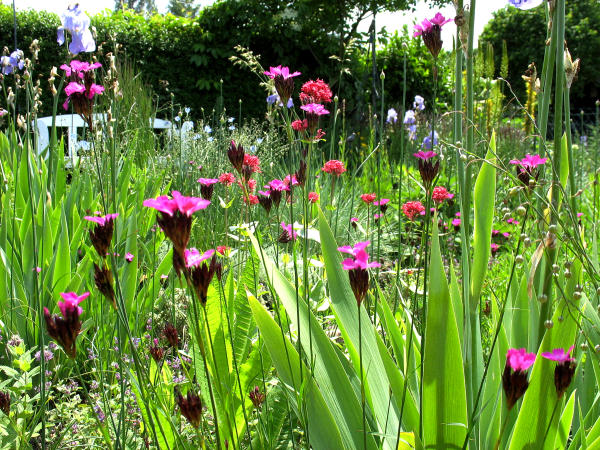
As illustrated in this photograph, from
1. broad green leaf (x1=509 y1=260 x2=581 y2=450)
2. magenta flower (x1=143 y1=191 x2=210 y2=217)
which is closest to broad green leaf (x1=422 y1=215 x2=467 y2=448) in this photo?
broad green leaf (x1=509 y1=260 x2=581 y2=450)

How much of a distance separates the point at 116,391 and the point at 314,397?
85 centimetres

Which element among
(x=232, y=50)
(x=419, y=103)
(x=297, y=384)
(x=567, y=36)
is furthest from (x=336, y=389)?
(x=567, y=36)

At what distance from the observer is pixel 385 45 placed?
911cm

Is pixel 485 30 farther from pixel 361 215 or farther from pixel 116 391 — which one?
pixel 116 391

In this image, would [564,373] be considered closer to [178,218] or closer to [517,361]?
[517,361]

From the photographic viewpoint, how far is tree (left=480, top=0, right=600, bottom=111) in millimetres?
18891

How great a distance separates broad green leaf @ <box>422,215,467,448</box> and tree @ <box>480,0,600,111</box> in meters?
19.6

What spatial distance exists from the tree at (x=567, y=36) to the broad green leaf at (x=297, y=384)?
64.3 feet

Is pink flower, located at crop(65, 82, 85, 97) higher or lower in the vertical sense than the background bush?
lower

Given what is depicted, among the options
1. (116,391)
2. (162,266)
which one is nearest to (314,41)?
(162,266)

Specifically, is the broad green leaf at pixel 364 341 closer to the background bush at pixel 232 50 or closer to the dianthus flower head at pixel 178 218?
the dianthus flower head at pixel 178 218

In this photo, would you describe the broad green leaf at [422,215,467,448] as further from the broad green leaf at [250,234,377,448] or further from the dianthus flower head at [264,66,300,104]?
the dianthus flower head at [264,66,300,104]

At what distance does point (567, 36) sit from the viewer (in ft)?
64.3

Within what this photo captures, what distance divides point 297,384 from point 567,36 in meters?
22.5
